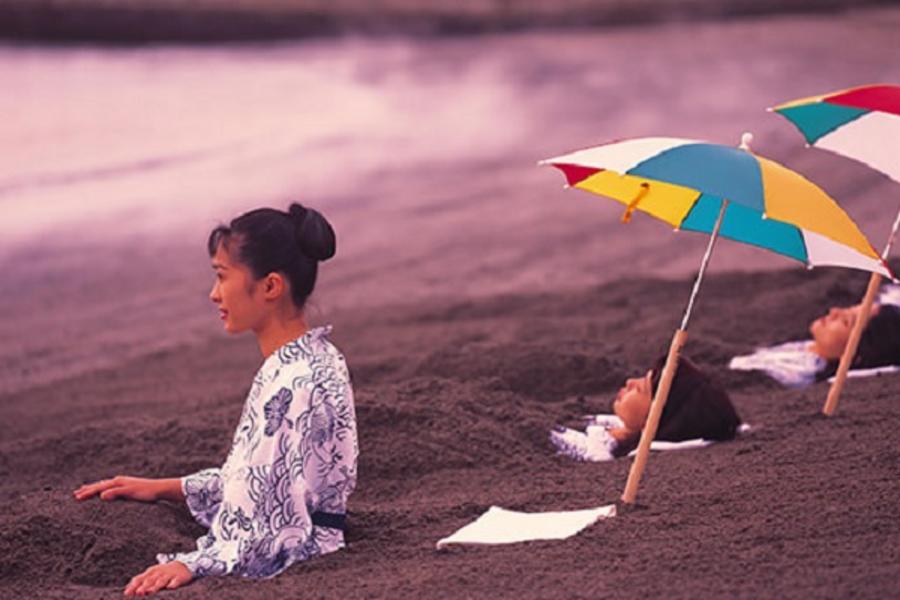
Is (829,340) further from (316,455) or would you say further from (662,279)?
(316,455)

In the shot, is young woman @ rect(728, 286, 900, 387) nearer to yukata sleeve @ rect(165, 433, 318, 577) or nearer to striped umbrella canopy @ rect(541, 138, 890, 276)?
striped umbrella canopy @ rect(541, 138, 890, 276)

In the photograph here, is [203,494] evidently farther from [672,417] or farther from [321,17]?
[321,17]

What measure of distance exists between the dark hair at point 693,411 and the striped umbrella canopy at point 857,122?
73 centimetres

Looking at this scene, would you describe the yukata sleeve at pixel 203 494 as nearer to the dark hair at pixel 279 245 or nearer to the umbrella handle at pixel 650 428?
the dark hair at pixel 279 245

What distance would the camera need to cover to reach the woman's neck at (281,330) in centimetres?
393

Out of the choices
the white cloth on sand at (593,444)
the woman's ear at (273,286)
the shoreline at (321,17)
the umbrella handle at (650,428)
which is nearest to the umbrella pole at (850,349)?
the white cloth on sand at (593,444)

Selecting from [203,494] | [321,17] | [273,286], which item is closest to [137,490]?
[203,494]

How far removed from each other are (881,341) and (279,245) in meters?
2.62

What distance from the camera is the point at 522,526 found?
4.05m

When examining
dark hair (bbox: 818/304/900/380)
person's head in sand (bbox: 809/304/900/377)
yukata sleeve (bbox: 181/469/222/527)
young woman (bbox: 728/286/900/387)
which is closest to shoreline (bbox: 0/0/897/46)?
young woman (bbox: 728/286/900/387)

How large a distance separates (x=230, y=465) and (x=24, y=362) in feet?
12.4

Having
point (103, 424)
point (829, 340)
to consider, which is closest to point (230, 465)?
point (103, 424)

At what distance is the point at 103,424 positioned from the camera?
18.1 ft

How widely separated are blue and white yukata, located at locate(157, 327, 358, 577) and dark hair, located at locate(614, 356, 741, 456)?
4.36ft
